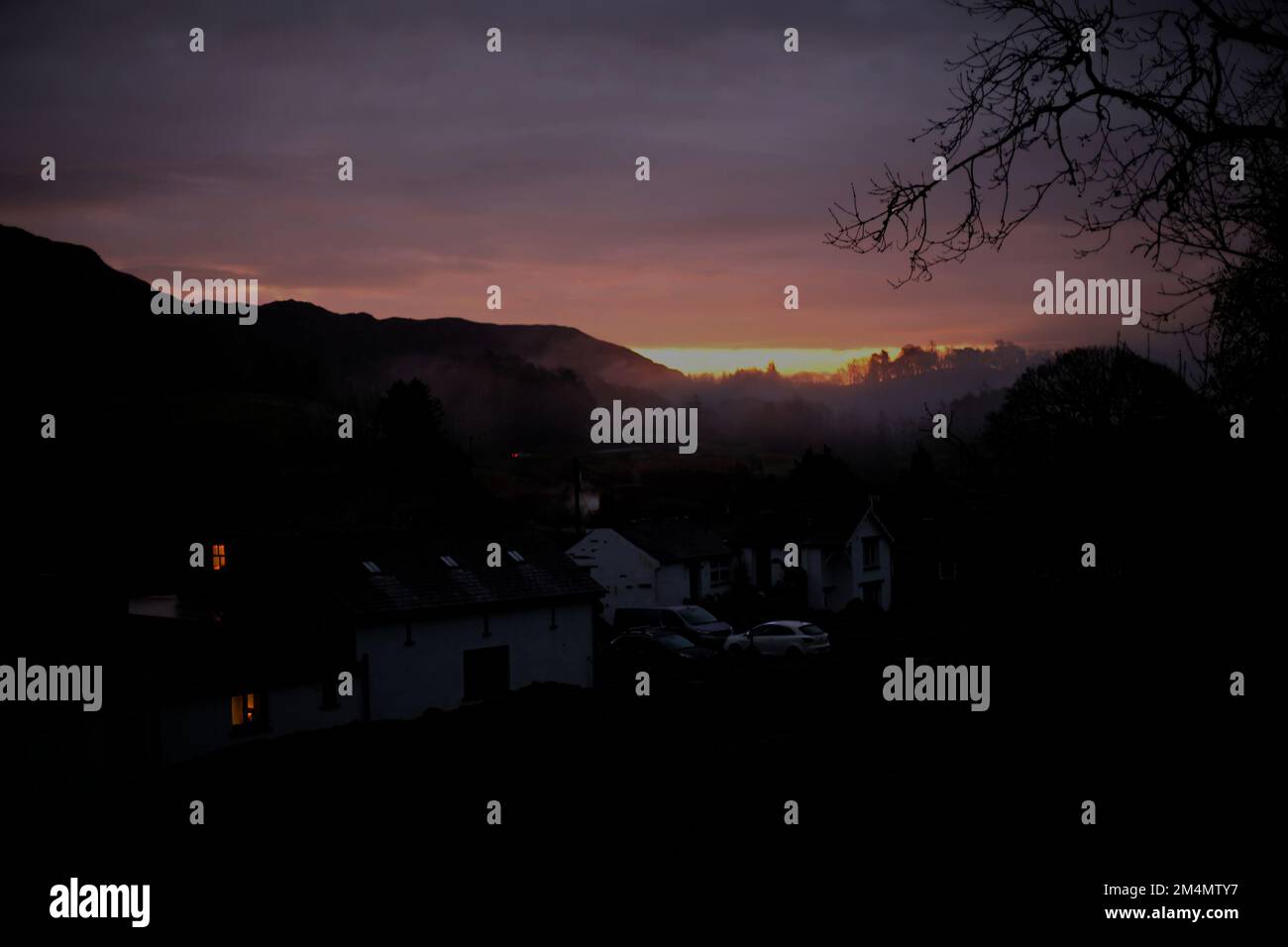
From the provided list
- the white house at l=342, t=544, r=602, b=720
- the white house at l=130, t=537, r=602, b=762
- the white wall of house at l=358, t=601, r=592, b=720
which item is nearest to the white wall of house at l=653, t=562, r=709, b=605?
the white house at l=130, t=537, r=602, b=762

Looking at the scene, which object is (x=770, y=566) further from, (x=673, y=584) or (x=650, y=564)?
(x=650, y=564)

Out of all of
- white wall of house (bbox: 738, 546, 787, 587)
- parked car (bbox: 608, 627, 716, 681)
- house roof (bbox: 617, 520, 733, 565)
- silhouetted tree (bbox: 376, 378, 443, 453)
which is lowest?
parked car (bbox: 608, 627, 716, 681)

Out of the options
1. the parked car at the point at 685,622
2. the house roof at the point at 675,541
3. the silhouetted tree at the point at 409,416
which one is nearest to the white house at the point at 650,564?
the house roof at the point at 675,541

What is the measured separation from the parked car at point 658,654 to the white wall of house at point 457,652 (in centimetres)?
374

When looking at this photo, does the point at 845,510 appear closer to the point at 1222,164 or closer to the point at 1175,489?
the point at 1175,489

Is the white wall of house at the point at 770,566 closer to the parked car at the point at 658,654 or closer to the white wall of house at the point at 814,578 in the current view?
the white wall of house at the point at 814,578

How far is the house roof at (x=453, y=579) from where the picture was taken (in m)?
31.8

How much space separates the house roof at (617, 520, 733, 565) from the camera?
64188mm

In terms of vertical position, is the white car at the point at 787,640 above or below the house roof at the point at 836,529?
below

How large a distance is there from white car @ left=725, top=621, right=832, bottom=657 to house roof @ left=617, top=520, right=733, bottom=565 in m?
23.2

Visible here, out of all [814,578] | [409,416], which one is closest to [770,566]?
[814,578]

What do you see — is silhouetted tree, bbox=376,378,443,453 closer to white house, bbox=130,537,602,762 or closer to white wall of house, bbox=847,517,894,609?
white wall of house, bbox=847,517,894,609

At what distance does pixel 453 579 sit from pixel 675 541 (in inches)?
1320
